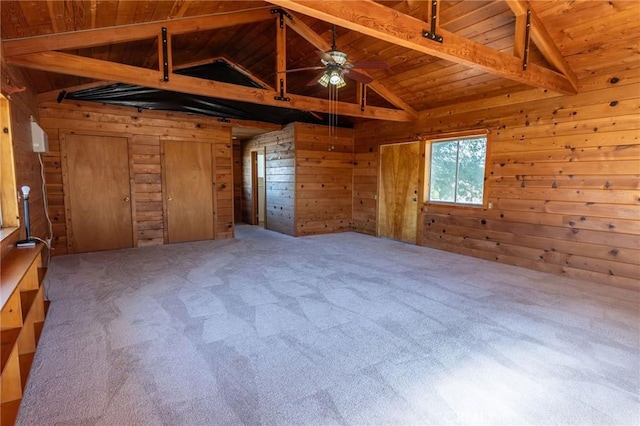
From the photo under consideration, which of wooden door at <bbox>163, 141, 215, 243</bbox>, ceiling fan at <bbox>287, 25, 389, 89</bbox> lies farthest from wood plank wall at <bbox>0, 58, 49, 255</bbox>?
ceiling fan at <bbox>287, 25, 389, 89</bbox>

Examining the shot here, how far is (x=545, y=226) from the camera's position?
444 centimetres

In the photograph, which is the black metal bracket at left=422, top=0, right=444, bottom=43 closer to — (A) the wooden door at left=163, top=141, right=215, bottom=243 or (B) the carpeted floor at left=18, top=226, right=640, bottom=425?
(B) the carpeted floor at left=18, top=226, right=640, bottom=425

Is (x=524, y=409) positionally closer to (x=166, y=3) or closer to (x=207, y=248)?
(x=166, y=3)

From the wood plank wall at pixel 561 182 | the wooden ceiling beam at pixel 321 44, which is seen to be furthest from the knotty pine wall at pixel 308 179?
the wood plank wall at pixel 561 182

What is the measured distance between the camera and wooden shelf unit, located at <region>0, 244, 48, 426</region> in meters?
1.69

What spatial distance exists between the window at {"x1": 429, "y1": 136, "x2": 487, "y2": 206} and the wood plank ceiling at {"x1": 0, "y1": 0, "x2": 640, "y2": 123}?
752 mm

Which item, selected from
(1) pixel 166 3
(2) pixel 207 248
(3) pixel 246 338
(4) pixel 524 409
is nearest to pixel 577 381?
(4) pixel 524 409

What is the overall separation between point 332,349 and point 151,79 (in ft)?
11.5

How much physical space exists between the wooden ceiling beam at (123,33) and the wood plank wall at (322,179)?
8.68ft

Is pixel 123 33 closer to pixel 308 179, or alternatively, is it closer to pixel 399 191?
pixel 308 179

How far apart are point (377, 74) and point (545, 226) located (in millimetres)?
3444

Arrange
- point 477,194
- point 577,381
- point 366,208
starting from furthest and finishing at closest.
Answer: point 366,208
point 477,194
point 577,381

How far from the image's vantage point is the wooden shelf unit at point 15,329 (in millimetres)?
1689

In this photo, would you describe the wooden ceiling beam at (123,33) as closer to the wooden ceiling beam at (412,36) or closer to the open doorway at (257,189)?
the wooden ceiling beam at (412,36)
